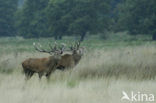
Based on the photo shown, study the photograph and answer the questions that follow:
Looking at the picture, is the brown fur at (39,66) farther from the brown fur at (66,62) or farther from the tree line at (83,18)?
the tree line at (83,18)

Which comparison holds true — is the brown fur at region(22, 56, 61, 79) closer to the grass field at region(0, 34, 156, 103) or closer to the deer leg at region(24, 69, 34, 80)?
the deer leg at region(24, 69, 34, 80)

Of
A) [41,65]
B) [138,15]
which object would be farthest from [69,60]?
[138,15]

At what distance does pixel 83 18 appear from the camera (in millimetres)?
44781

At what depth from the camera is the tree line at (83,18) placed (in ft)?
143

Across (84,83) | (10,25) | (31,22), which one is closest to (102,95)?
(84,83)

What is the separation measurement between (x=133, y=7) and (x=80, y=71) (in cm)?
3108

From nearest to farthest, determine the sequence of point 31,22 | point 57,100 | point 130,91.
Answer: point 57,100, point 130,91, point 31,22

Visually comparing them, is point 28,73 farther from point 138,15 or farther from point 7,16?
point 7,16

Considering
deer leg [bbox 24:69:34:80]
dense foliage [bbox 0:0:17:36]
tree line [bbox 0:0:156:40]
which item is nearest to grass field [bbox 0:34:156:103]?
deer leg [bbox 24:69:34:80]

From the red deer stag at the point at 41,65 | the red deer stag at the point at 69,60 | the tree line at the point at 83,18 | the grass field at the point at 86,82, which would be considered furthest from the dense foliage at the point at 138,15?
the red deer stag at the point at 41,65

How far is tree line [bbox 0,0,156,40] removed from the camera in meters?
43.7

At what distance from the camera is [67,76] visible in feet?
43.3

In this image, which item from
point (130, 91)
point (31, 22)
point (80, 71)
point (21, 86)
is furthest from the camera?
point (31, 22)

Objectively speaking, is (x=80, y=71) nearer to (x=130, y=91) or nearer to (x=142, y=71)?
(x=142, y=71)
